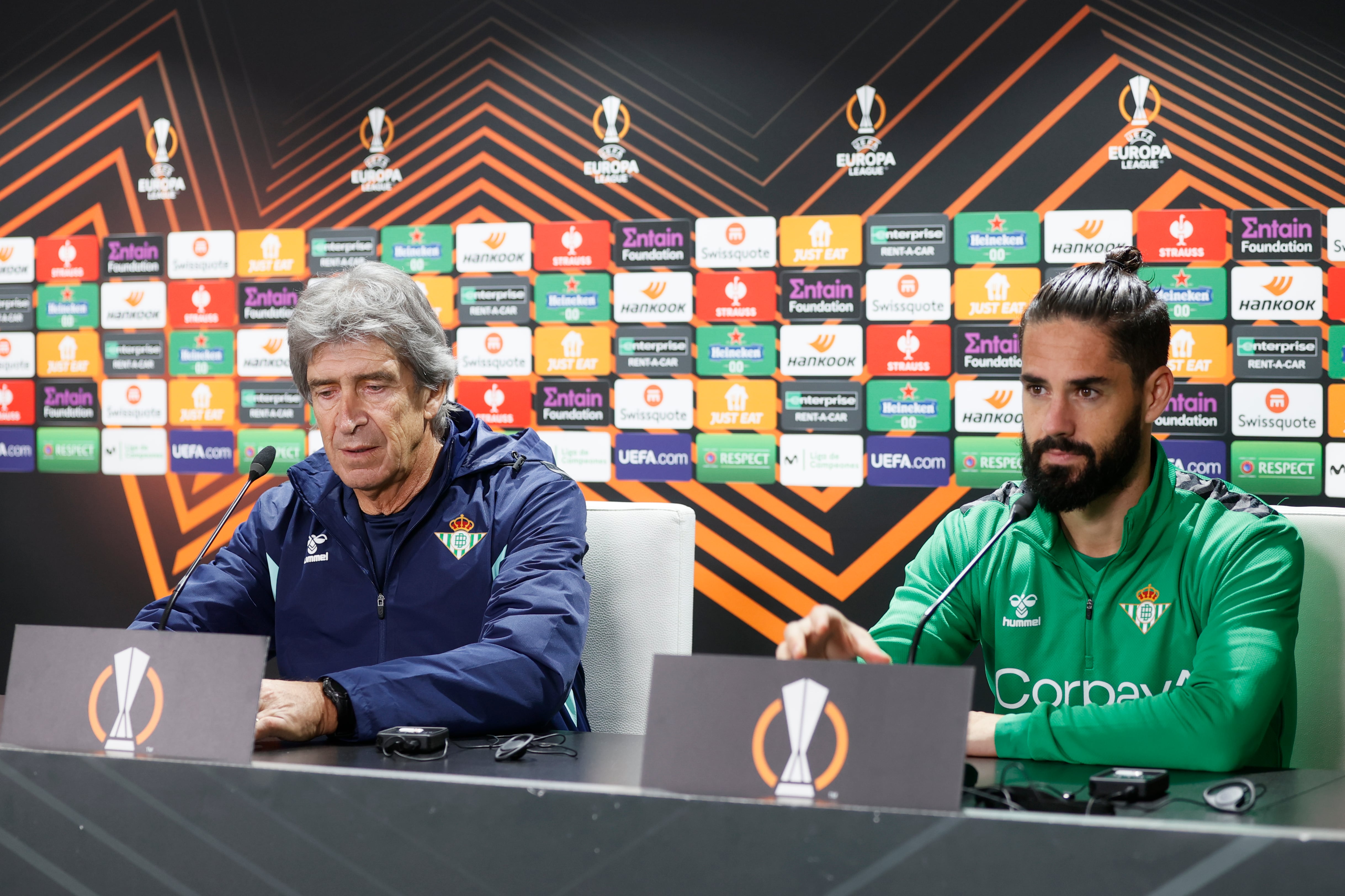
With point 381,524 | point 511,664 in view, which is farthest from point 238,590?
point 511,664

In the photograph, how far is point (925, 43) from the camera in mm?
2744

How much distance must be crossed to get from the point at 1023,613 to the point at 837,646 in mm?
442

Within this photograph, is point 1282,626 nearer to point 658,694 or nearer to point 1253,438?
point 658,694

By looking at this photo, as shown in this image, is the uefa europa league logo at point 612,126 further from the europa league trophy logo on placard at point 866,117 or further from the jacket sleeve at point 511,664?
the jacket sleeve at point 511,664

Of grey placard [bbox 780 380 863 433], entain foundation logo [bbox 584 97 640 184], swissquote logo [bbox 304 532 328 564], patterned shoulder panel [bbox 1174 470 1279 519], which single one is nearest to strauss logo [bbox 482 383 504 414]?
entain foundation logo [bbox 584 97 640 184]

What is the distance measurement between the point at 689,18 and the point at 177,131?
5.19ft

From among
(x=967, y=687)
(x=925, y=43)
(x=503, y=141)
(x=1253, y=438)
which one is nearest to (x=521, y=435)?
(x=967, y=687)

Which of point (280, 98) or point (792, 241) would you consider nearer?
point (792, 241)

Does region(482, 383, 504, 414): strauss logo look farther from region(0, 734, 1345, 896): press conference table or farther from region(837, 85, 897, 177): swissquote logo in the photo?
region(0, 734, 1345, 896): press conference table

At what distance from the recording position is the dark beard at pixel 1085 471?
141cm

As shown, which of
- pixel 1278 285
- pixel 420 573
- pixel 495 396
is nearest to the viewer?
pixel 420 573

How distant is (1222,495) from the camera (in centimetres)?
143

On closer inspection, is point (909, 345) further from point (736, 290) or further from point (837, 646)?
point (837, 646)

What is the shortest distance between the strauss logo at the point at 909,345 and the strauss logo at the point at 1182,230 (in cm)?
68
